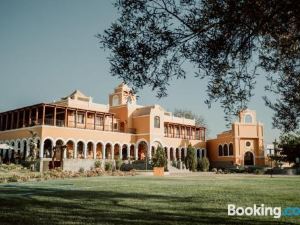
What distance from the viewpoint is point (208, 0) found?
723 centimetres

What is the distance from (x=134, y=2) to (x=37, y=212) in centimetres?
465

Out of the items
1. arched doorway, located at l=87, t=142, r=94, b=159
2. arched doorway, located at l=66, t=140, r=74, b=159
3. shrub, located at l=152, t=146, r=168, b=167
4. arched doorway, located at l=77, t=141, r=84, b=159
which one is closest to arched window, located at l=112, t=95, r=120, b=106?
arched doorway, located at l=87, t=142, r=94, b=159

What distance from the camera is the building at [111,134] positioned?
39.1 metres

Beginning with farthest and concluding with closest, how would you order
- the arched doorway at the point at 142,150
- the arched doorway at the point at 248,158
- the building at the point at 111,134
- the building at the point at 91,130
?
the arched doorway at the point at 248,158, the arched doorway at the point at 142,150, the building at the point at 111,134, the building at the point at 91,130

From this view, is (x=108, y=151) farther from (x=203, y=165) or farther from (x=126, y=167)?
(x=203, y=165)

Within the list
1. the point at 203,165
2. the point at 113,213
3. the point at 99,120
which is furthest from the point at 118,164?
the point at 113,213

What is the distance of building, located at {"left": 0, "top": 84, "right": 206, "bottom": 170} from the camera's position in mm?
38844

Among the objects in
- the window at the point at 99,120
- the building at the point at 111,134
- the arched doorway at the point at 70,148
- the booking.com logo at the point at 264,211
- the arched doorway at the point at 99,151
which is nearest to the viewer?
the booking.com logo at the point at 264,211

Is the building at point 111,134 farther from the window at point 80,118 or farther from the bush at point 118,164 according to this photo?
the bush at point 118,164

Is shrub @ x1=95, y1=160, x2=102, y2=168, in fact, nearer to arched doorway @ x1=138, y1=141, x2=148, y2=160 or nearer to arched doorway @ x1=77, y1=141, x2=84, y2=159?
arched doorway @ x1=77, y1=141, x2=84, y2=159

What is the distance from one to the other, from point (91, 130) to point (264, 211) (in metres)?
35.8

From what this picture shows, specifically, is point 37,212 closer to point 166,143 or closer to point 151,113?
point 151,113

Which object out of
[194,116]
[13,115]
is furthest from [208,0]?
[194,116]

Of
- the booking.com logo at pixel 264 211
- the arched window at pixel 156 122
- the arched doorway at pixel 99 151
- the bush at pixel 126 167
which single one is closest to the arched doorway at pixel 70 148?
the arched doorway at pixel 99 151
